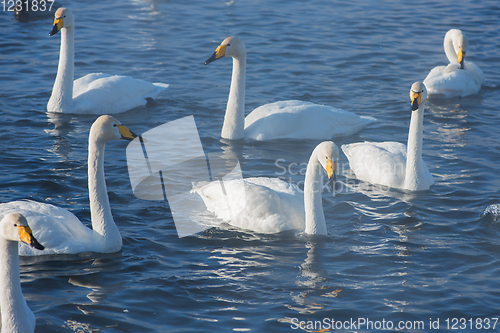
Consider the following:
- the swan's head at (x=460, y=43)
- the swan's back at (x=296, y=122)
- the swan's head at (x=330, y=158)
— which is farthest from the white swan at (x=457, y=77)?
the swan's head at (x=330, y=158)

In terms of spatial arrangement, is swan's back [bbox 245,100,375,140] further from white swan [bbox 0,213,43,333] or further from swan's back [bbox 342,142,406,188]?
white swan [bbox 0,213,43,333]

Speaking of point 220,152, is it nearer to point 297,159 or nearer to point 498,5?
point 297,159

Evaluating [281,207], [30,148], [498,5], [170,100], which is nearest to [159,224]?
[281,207]

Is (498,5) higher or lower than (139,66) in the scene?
higher

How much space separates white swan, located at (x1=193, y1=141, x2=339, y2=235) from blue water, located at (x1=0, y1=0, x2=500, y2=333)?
178mm

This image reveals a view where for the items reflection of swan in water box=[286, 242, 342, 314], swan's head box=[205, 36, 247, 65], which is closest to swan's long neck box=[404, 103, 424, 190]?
reflection of swan in water box=[286, 242, 342, 314]

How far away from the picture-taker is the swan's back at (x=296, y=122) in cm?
1055

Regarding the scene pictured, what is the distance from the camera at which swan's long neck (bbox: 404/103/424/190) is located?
8820 mm

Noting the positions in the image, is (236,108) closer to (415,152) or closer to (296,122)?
(296,122)

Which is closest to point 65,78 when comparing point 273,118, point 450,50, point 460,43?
point 273,118

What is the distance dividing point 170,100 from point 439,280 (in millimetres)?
7656

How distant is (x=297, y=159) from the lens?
1017cm

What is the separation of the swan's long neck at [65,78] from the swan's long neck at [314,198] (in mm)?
6028

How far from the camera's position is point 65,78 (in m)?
11.4
